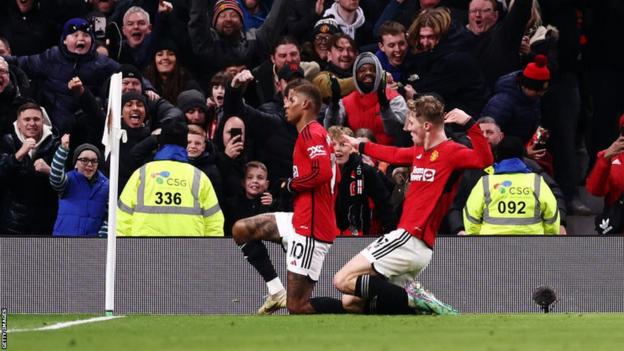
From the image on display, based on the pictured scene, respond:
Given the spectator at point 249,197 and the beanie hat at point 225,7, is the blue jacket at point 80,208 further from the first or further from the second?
the beanie hat at point 225,7

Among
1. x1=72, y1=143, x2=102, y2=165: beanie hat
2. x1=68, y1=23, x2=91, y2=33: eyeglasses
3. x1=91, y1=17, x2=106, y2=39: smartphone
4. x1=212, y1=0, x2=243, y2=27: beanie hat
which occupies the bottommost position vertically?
x1=72, y1=143, x2=102, y2=165: beanie hat

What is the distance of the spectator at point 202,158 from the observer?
16.7 metres

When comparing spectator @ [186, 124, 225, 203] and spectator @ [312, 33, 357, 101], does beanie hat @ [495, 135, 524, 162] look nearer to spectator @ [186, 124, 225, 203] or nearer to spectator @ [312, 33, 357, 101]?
spectator @ [312, 33, 357, 101]

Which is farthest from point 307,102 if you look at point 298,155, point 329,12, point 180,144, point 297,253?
point 329,12

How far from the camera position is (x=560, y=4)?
18906 millimetres

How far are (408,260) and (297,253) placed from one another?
1.04 m

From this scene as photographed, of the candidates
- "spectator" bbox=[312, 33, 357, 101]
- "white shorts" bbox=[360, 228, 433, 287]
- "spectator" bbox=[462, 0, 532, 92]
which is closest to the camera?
"white shorts" bbox=[360, 228, 433, 287]

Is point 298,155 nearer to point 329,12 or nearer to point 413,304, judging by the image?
point 413,304

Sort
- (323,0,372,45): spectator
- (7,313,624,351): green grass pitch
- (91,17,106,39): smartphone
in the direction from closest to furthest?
(7,313,624,351): green grass pitch < (91,17,106,39): smartphone < (323,0,372,45): spectator

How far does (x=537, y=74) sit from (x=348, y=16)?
2622 mm

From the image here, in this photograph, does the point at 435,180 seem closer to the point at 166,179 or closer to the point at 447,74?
the point at 166,179

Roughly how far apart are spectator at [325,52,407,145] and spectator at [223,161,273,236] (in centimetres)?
94

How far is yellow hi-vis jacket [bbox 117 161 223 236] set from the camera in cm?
1579

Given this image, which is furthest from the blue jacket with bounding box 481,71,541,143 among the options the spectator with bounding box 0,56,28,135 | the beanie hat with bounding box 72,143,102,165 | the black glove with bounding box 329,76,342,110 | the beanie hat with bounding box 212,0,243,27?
the spectator with bounding box 0,56,28,135
